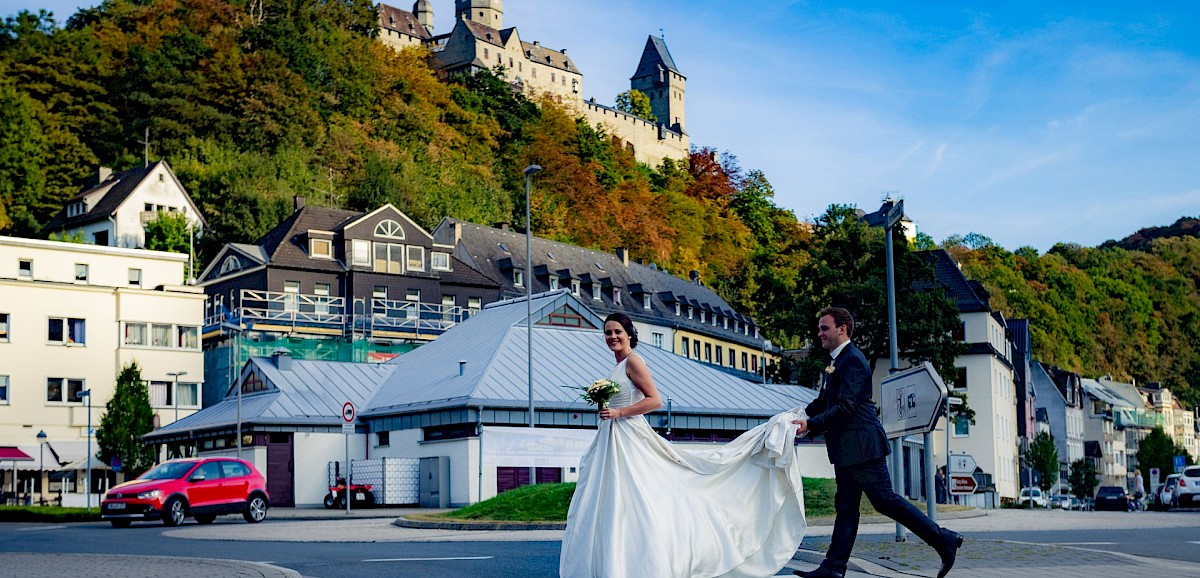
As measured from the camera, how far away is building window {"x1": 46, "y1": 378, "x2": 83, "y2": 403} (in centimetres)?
6506

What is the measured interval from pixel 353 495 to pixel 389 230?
34.4m

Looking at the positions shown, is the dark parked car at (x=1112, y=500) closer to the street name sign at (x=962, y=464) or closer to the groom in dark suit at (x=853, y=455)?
the street name sign at (x=962, y=464)

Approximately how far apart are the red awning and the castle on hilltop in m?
90.8

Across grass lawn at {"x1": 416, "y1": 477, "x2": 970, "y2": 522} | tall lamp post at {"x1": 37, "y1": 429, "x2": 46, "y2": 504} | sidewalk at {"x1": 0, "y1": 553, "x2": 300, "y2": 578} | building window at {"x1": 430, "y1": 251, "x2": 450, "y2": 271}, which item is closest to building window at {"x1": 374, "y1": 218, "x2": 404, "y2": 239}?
building window at {"x1": 430, "y1": 251, "x2": 450, "y2": 271}

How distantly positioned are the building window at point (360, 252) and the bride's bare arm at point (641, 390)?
65292 millimetres

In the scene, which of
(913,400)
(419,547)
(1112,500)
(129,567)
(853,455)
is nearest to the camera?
(853,455)

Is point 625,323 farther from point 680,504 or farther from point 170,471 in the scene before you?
point 170,471

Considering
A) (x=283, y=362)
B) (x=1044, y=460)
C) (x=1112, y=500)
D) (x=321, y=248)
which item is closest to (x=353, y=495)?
(x=283, y=362)

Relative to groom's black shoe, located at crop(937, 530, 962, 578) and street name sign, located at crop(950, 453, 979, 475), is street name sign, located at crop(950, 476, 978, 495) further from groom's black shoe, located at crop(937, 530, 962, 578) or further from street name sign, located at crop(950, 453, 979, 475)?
groom's black shoe, located at crop(937, 530, 962, 578)

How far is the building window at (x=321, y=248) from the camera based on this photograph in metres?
74.1

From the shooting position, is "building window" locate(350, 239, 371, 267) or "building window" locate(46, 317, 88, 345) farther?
"building window" locate(350, 239, 371, 267)

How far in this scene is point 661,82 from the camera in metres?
194

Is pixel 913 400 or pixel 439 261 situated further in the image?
pixel 439 261

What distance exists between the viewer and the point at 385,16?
164m
